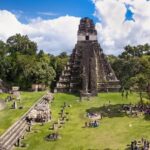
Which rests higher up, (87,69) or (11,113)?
(87,69)

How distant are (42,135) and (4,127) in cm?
526

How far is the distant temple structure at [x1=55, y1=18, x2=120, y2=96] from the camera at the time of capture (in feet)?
281

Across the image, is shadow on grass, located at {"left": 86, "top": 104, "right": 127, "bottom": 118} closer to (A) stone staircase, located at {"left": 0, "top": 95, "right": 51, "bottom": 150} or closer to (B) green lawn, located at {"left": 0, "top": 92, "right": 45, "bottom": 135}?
(B) green lawn, located at {"left": 0, "top": 92, "right": 45, "bottom": 135}

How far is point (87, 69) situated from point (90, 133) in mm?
39655

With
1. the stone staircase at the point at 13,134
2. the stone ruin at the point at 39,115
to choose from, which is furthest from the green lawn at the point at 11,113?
the stone ruin at the point at 39,115

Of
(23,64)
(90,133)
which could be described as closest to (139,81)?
(90,133)

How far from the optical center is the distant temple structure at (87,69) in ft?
281

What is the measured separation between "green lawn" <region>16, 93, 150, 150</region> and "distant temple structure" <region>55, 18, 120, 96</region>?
2044cm

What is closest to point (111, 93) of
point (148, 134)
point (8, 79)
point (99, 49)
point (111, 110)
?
point (99, 49)

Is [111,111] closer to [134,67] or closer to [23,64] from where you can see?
[134,67]

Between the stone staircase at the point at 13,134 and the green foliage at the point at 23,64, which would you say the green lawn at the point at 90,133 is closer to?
the stone staircase at the point at 13,134

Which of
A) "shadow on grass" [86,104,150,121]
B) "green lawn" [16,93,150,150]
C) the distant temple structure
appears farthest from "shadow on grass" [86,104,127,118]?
the distant temple structure

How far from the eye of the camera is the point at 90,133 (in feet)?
161

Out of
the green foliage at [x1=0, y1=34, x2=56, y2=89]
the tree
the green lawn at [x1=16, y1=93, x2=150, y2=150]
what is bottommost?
the green lawn at [x1=16, y1=93, x2=150, y2=150]
